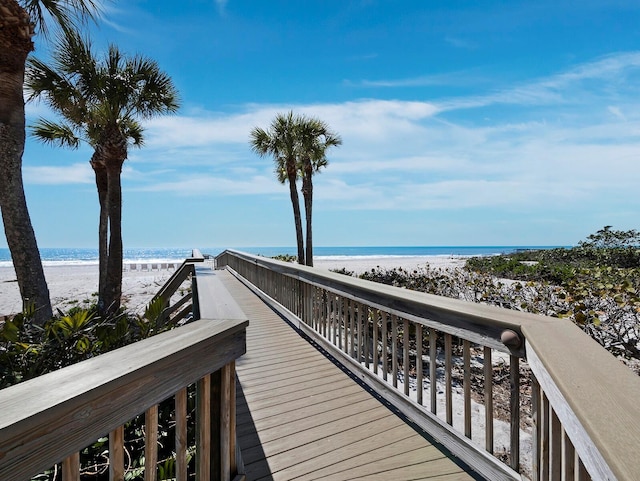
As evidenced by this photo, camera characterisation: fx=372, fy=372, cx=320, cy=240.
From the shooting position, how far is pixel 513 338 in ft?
6.00

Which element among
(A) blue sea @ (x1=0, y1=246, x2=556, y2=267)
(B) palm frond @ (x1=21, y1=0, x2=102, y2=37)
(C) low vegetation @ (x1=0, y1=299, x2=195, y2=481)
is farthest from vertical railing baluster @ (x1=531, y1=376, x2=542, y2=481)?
(A) blue sea @ (x1=0, y1=246, x2=556, y2=267)

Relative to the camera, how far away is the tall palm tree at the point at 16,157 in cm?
565

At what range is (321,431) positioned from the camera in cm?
274

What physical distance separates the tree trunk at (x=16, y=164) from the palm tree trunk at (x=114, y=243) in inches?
166

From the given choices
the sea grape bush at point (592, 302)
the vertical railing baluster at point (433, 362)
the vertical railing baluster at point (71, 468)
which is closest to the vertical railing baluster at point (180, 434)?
the vertical railing baluster at point (71, 468)

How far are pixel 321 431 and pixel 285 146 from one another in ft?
54.0

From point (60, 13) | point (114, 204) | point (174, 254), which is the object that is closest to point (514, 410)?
point (60, 13)

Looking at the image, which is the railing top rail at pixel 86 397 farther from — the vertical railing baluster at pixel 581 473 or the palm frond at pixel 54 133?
the palm frond at pixel 54 133

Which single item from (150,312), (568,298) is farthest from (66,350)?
(568,298)

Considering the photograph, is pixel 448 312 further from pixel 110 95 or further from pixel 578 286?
pixel 110 95

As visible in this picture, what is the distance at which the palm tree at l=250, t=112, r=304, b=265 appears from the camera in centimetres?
1791

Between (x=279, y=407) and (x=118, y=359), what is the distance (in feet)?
7.21

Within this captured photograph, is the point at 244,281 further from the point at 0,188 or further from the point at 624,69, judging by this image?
the point at 624,69

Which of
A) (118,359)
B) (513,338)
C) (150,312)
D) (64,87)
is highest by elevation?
(64,87)
